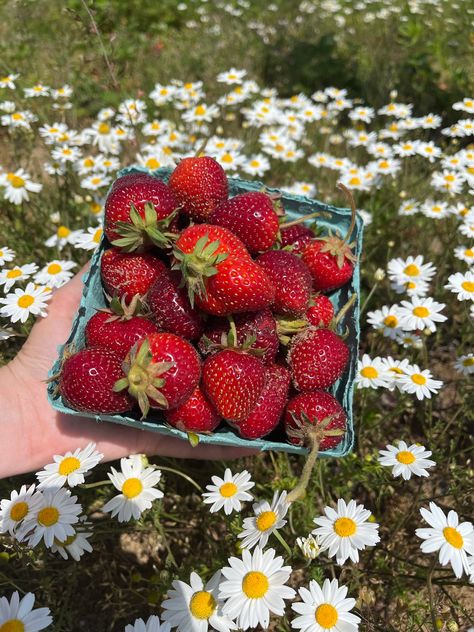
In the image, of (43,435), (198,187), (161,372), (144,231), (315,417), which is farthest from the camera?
(43,435)

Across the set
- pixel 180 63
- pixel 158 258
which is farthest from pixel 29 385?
pixel 180 63

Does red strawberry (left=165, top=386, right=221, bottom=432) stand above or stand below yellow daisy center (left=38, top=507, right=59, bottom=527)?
above

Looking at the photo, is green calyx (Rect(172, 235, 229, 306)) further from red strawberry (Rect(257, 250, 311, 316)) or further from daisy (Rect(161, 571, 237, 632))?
daisy (Rect(161, 571, 237, 632))

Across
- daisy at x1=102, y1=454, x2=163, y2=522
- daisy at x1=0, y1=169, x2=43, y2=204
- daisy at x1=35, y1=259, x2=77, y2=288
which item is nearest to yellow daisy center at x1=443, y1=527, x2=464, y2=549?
daisy at x1=102, y1=454, x2=163, y2=522

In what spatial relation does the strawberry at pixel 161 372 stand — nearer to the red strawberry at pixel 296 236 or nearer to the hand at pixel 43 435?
the hand at pixel 43 435

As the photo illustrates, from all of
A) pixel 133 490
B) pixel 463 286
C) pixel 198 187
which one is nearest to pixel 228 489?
pixel 133 490

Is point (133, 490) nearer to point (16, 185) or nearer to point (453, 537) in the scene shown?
point (453, 537)

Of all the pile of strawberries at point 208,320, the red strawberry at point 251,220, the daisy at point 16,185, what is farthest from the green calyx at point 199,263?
the daisy at point 16,185
